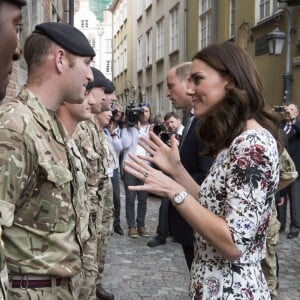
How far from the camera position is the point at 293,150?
6.38 m

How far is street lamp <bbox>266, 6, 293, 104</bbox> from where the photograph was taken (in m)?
10.1

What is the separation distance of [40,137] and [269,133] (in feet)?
2.89

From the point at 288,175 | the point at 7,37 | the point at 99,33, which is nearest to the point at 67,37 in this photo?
the point at 7,37

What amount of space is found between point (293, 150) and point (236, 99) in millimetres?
4608

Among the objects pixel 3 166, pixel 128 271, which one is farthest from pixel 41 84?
pixel 128 271

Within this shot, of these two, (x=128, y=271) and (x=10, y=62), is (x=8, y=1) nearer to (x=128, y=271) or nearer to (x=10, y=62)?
(x=10, y=62)

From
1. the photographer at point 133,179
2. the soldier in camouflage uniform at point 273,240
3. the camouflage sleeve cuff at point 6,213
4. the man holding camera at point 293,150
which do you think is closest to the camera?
the camouflage sleeve cuff at point 6,213

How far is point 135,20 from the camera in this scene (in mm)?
29984

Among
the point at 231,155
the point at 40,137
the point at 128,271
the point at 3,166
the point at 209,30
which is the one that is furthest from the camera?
the point at 209,30

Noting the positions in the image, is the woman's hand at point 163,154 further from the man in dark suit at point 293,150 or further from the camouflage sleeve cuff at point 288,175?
the man in dark suit at point 293,150

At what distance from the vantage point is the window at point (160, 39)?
896 inches

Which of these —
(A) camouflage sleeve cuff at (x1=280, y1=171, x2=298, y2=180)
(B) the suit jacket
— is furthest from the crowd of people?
(A) camouflage sleeve cuff at (x1=280, y1=171, x2=298, y2=180)

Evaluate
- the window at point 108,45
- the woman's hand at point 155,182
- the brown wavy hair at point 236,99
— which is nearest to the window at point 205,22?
the brown wavy hair at point 236,99

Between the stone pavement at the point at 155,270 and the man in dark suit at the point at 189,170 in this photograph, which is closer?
the man in dark suit at the point at 189,170
